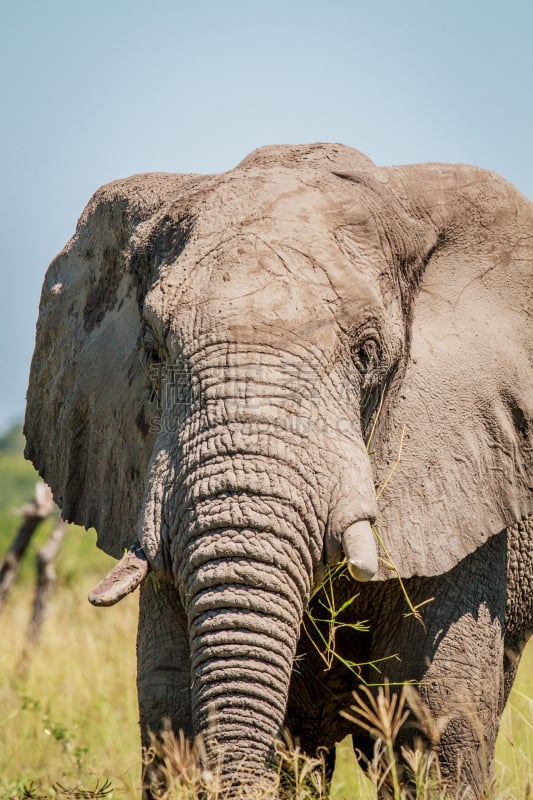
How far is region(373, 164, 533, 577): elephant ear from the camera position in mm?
4840

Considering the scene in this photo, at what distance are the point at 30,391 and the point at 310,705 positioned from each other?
82.7 inches

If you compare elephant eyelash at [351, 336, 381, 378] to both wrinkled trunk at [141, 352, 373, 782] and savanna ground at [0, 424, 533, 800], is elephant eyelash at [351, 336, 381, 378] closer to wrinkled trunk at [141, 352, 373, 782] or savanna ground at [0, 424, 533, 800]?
wrinkled trunk at [141, 352, 373, 782]

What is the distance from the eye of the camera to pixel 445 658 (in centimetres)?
494

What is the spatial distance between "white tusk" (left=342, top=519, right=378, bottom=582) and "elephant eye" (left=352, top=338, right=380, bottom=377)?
62 cm

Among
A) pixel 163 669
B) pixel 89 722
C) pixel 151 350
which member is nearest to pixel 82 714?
pixel 89 722

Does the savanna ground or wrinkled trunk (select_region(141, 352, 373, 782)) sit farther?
the savanna ground

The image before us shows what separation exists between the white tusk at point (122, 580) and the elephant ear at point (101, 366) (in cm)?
85

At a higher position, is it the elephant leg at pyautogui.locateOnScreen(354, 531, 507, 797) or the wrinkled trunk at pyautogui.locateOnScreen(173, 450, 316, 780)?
the wrinkled trunk at pyautogui.locateOnScreen(173, 450, 316, 780)

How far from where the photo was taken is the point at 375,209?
4.88 metres

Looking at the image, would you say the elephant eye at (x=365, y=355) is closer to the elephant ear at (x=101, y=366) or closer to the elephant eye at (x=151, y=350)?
the elephant eye at (x=151, y=350)

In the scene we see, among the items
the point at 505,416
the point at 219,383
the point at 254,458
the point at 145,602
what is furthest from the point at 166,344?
the point at 505,416

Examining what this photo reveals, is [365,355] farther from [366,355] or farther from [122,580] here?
[122,580]

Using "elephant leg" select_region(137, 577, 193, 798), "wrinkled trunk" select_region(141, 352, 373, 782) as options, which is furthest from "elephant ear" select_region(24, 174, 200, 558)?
"wrinkled trunk" select_region(141, 352, 373, 782)

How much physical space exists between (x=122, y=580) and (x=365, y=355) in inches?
45.2
